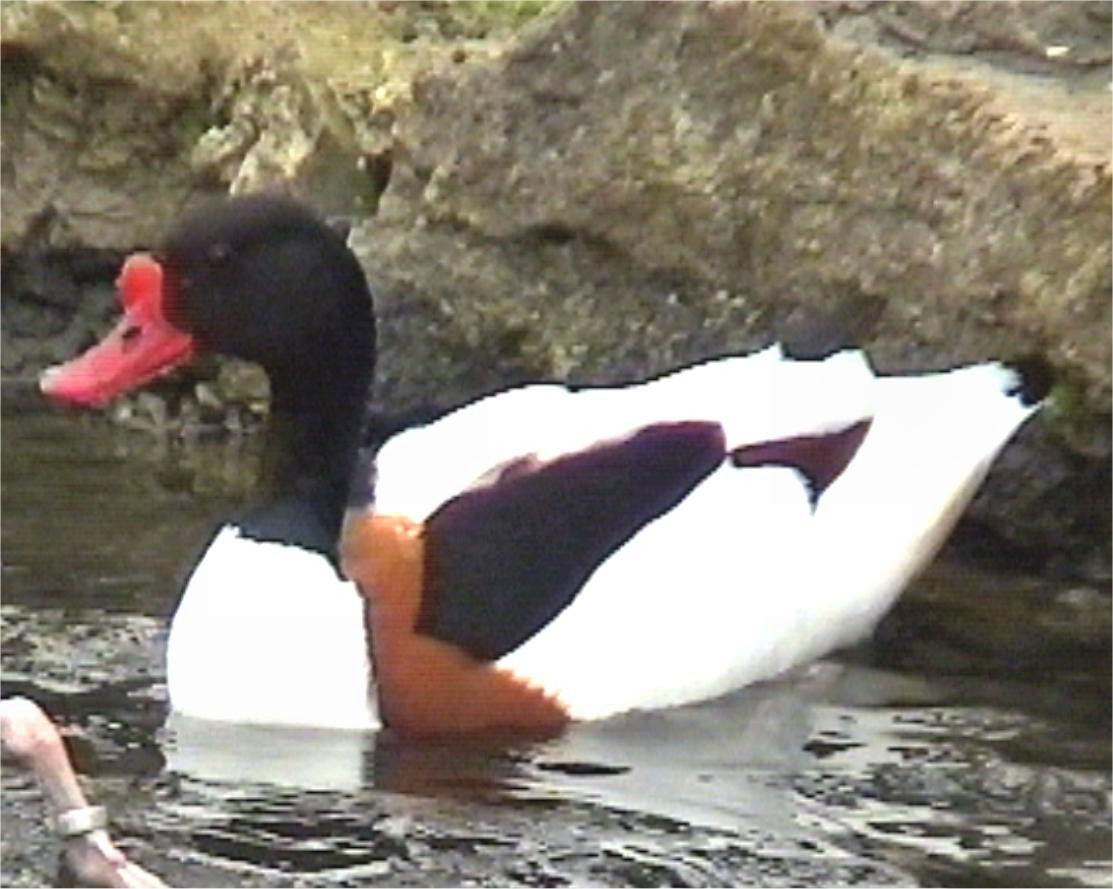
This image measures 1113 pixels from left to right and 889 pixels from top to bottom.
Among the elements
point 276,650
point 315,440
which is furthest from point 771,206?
point 276,650

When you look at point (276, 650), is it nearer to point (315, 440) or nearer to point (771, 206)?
point (315, 440)

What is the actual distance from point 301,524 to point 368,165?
91.8 inches

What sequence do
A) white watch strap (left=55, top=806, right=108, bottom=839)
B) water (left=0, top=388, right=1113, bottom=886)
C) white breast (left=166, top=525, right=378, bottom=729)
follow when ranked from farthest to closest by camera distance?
1. white breast (left=166, top=525, right=378, bottom=729)
2. water (left=0, top=388, right=1113, bottom=886)
3. white watch strap (left=55, top=806, right=108, bottom=839)

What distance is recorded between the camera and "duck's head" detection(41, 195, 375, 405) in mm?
6977

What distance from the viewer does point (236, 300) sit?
700 centimetres

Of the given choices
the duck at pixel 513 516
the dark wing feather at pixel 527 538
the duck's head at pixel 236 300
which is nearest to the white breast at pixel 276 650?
the duck at pixel 513 516

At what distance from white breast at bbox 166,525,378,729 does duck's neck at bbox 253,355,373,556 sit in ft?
0.62

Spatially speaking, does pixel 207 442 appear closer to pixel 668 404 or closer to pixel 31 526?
pixel 31 526

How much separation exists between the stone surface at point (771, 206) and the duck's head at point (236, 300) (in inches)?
43.1

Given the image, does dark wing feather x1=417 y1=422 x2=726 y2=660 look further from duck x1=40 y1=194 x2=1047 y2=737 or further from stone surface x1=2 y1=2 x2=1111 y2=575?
stone surface x1=2 y1=2 x2=1111 y2=575

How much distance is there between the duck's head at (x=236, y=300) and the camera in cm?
698

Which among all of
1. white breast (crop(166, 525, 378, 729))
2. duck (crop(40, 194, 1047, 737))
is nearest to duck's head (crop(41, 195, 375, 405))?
duck (crop(40, 194, 1047, 737))

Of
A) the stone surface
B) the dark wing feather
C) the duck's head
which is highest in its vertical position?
the stone surface

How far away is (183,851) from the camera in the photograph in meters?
5.70
